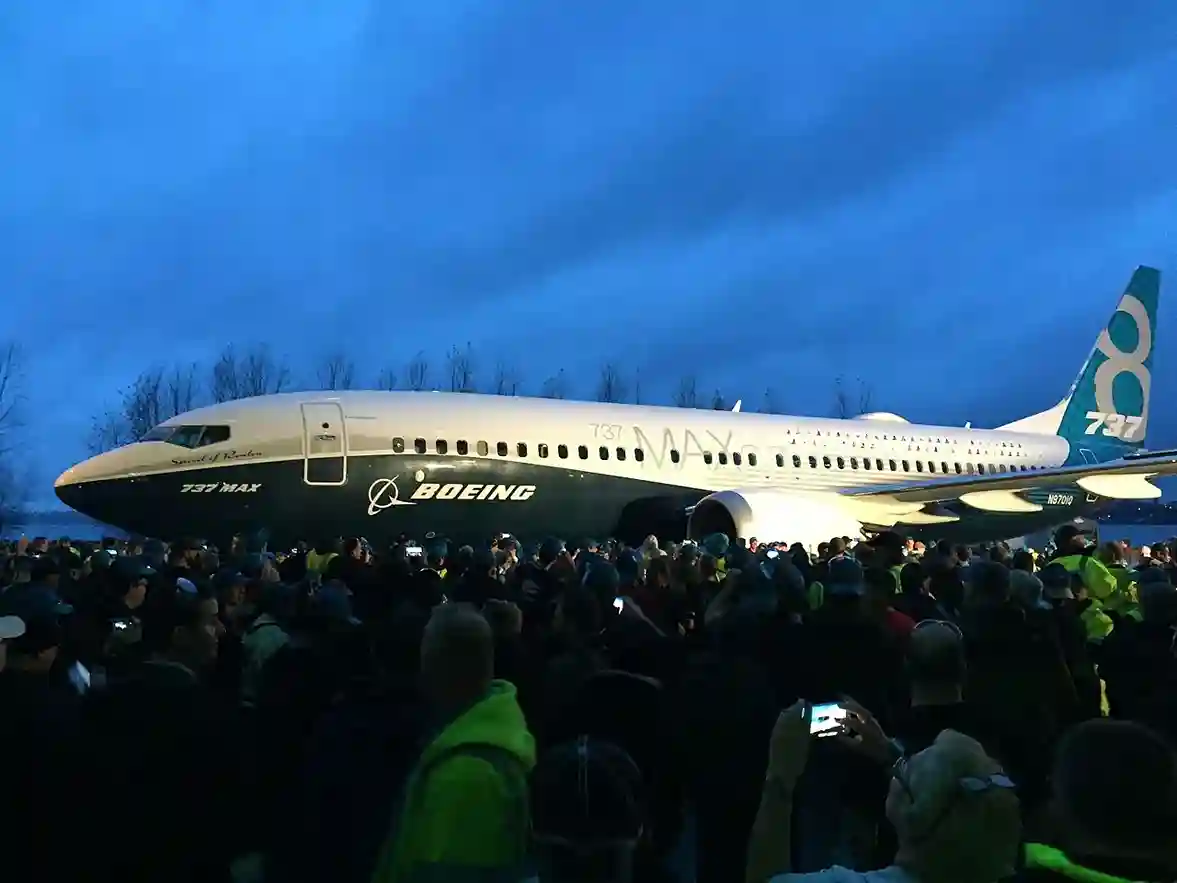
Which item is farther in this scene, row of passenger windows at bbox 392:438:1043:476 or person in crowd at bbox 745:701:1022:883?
row of passenger windows at bbox 392:438:1043:476

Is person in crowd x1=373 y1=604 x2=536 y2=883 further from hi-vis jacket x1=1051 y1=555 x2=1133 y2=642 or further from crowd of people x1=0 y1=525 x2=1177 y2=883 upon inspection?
hi-vis jacket x1=1051 y1=555 x2=1133 y2=642

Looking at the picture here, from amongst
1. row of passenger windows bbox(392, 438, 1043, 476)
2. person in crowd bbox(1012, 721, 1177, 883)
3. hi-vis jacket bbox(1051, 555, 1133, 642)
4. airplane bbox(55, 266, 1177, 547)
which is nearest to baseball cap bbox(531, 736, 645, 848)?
person in crowd bbox(1012, 721, 1177, 883)

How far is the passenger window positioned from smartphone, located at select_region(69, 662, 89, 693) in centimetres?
1229

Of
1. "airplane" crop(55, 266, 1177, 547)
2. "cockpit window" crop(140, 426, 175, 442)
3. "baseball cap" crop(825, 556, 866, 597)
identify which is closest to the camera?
"baseball cap" crop(825, 556, 866, 597)

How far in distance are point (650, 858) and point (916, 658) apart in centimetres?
119

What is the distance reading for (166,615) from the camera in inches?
234

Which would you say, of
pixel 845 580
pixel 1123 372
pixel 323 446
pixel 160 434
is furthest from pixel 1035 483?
pixel 845 580

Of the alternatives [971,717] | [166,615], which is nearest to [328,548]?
[166,615]

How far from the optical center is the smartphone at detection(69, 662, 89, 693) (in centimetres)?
516

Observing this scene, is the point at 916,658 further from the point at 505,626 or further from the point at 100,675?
the point at 100,675

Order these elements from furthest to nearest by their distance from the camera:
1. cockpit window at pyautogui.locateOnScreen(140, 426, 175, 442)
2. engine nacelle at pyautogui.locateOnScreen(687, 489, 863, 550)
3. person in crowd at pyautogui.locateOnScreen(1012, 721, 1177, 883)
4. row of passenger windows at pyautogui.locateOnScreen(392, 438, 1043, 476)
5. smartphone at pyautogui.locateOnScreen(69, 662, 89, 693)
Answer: engine nacelle at pyautogui.locateOnScreen(687, 489, 863, 550) → row of passenger windows at pyautogui.locateOnScreen(392, 438, 1043, 476) → cockpit window at pyautogui.locateOnScreen(140, 426, 175, 442) → smartphone at pyautogui.locateOnScreen(69, 662, 89, 693) → person in crowd at pyautogui.locateOnScreen(1012, 721, 1177, 883)

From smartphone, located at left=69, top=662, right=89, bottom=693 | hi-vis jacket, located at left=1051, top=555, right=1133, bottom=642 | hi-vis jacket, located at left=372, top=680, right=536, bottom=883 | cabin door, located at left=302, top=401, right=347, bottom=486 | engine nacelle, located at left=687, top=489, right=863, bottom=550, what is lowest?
hi-vis jacket, located at left=372, top=680, right=536, bottom=883

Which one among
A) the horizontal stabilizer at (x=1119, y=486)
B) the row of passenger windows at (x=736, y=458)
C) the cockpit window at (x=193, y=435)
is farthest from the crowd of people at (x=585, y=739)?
the horizontal stabilizer at (x=1119, y=486)

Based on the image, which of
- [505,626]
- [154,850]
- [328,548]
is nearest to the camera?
[154,850]
